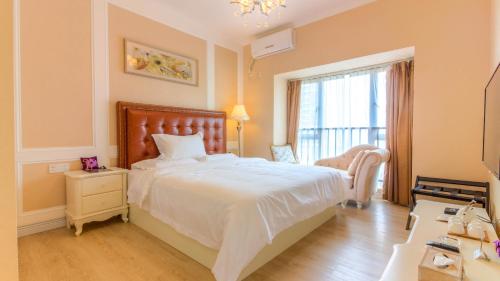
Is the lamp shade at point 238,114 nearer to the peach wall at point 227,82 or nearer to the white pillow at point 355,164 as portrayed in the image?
the peach wall at point 227,82

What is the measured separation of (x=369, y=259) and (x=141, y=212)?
2243 millimetres

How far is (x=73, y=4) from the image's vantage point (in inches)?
101

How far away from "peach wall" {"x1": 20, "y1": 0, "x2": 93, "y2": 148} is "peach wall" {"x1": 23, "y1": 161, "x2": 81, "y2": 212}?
252 mm

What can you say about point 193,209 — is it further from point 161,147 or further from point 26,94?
point 26,94

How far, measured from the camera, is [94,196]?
240 cm

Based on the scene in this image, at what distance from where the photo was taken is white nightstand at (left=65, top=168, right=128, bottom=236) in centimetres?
230

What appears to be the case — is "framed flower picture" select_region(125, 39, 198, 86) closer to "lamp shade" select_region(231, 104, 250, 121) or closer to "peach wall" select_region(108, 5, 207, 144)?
"peach wall" select_region(108, 5, 207, 144)

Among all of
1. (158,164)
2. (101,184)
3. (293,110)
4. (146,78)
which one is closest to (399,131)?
(293,110)

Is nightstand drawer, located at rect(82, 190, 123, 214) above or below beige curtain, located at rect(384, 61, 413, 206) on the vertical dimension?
below

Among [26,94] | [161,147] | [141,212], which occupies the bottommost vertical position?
[141,212]

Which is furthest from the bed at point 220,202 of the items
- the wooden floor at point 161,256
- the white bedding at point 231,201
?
the wooden floor at point 161,256

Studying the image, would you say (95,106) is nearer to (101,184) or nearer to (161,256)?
(101,184)

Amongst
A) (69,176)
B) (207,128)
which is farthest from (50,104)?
(207,128)

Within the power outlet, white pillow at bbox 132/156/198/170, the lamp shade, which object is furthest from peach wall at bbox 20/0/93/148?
the lamp shade
